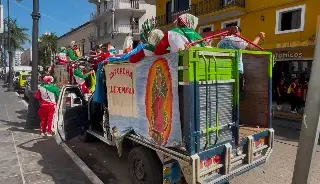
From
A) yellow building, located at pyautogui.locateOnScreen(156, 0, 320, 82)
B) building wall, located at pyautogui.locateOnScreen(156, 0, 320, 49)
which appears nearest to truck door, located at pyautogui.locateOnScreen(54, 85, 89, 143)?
building wall, located at pyautogui.locateOnScreen(156, 0, 320, 49)

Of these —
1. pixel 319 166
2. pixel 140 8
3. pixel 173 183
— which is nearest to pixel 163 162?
pixel 173 183

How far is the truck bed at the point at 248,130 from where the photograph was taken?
429 centimetres

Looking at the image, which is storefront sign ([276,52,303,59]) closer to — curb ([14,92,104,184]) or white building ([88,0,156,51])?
curb ([14,92,104,184])

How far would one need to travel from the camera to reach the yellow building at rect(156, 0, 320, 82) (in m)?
12.9

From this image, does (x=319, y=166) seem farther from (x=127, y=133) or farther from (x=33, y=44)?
(x=33, y=44)

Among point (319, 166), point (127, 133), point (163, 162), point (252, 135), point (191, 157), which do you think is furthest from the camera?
point (319, 166)

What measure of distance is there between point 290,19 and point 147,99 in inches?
490

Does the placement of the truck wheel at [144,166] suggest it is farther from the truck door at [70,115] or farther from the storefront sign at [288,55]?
the storefront sign at [288,55]

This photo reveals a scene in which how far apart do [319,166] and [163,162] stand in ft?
→ 12.6

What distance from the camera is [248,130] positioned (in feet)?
14.9

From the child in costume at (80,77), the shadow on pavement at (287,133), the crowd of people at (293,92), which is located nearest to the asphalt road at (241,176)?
the shadow on pavement at (287,133)

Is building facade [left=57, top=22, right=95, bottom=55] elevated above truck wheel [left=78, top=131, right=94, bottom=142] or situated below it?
above

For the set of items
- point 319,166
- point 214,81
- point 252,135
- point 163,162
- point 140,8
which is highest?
point 140,8

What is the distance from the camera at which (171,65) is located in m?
3.48
